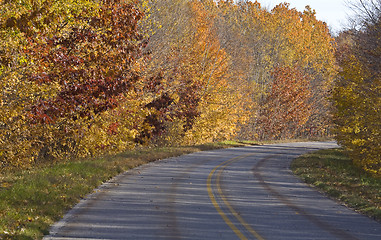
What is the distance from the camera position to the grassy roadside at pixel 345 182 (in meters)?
16.0

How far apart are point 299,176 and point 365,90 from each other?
7593mm

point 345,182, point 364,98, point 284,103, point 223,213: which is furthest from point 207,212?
point 284,103

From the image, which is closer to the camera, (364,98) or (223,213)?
(223,213)

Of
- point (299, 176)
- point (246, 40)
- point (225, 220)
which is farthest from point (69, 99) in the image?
point (246, 40)

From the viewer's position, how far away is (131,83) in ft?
76.3

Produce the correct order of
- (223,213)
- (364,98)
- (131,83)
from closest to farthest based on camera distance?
1. (223,213)
2. (131,83)
3. (364,98)

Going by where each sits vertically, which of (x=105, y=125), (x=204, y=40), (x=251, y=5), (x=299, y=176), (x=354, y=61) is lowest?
(x=299, y=176)

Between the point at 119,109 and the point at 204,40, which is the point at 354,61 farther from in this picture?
the point at 204,40

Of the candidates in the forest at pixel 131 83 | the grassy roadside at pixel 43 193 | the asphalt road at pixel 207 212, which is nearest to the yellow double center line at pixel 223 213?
the asphalt road at pixel 207 212

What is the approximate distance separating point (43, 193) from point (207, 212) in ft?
15.3

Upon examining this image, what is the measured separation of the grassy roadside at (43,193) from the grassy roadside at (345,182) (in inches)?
338

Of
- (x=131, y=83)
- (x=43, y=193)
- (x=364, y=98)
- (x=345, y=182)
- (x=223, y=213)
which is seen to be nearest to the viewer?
(x=223, y=213)

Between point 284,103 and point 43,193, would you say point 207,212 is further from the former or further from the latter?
point 284,103

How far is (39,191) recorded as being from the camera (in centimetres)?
1386
